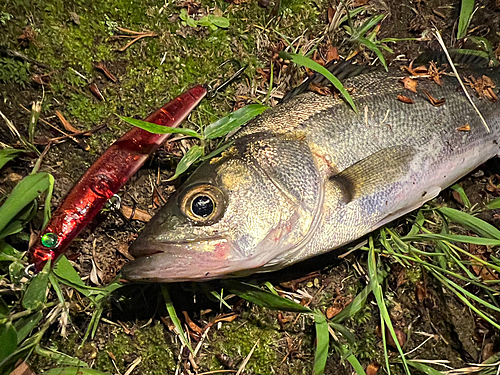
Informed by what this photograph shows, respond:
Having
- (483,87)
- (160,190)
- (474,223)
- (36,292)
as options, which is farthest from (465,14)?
(36,292)

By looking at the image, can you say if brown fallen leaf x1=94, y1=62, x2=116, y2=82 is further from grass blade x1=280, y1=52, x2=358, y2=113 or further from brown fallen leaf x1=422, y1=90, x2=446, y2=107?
brown fallen leaf x1=422, y1=90, x2=446, y2=107

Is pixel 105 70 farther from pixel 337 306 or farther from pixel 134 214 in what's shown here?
pixel 337 306

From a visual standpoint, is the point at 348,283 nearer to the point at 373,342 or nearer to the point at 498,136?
the point at 373,342

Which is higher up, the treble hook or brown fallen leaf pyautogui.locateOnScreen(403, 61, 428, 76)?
the treble hook

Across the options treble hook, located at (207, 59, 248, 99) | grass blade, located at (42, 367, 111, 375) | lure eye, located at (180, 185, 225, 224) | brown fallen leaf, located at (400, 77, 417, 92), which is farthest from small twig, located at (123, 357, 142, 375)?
brown fallen leaf, located at (400, 77, 417, 92)

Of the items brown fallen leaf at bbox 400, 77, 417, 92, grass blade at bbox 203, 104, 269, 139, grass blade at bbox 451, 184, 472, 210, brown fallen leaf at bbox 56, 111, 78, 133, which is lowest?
grass blade at bbox 451, 184, 472, 210

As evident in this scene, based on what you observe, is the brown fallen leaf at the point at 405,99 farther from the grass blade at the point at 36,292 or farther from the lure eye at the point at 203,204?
the grass blade at the point at 36,292

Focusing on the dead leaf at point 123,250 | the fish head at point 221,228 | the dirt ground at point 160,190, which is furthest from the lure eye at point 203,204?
the dead leaf at point 123,250
